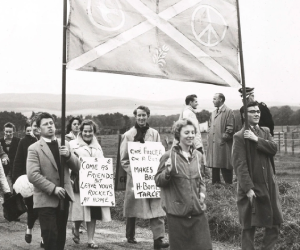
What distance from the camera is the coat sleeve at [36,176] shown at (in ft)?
20.0

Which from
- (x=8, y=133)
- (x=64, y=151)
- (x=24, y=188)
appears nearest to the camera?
(x=64, y=151)

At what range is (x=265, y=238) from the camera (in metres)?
6.24

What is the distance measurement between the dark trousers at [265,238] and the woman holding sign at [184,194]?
33.2 inches

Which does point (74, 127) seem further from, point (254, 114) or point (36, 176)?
point (254, 114)

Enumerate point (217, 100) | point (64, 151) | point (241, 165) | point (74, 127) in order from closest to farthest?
point (64, 151), point (241, 165), point (74, 127), point (217, 100)

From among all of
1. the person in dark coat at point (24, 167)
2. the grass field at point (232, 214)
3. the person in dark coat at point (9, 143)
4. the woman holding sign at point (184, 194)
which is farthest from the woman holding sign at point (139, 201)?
the person in dark coat at point (9, 143)

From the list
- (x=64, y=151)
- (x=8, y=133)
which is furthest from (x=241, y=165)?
(x=8, y=133)

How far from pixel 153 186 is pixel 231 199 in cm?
200

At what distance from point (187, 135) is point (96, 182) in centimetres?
265

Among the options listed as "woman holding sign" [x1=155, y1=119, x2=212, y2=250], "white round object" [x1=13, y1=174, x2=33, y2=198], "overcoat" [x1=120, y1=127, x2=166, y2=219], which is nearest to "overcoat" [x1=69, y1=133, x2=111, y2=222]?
"overcoat" [x1=120, y1=127, x2=166, y2=219]

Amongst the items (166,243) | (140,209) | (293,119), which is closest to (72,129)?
(140,209)

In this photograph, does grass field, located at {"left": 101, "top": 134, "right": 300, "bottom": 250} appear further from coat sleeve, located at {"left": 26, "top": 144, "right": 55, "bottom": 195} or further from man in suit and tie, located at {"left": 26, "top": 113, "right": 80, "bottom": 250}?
coat sleeve, located at {"left": 26, "top": 144, "right": 55, "bottom": 195}

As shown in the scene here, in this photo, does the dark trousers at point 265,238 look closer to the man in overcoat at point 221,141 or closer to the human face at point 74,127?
the human face at point 74,127

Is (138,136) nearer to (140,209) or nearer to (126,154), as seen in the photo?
(126,154)
